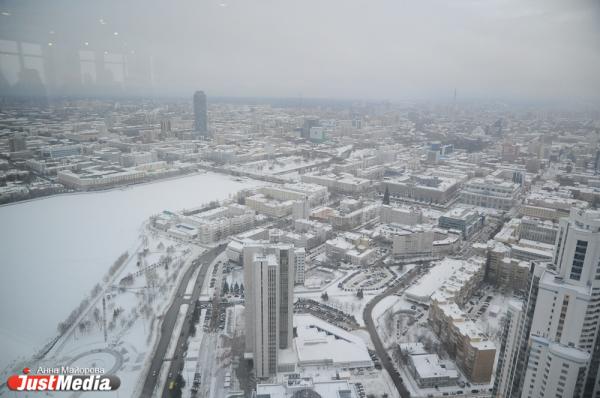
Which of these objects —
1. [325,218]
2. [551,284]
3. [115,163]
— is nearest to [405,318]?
[551,284]

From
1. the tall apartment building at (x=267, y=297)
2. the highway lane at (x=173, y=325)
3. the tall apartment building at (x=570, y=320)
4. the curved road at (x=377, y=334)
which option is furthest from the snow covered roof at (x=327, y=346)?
the tall apartment building at (x=570, y=320)

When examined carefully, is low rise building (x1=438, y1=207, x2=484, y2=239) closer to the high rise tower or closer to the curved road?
the curved road

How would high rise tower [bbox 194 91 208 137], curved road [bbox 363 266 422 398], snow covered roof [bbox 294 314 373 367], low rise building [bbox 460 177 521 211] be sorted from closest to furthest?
curved road [bbox 363 266 422 398] < snow covered roof [bbox 294 314 373 367] < low rise building [bbox 460 177 521 211] < high rise tower [bbox 194 91 208 137]

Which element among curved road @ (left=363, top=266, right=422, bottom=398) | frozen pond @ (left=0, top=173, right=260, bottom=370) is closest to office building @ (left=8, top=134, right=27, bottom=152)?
frozen pond @ (left=0, top=173, right=260, bottom=370)

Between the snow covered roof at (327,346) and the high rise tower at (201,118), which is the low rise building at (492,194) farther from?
the high rise tower at (201,118)

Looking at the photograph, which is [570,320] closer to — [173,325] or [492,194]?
[173,325]

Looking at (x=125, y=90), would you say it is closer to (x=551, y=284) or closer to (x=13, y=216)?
(x=13, y=216)

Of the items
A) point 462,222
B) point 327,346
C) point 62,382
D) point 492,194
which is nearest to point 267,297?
point 327,346

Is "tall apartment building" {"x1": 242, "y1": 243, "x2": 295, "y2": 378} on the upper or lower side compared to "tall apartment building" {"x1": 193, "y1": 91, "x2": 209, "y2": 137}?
lower

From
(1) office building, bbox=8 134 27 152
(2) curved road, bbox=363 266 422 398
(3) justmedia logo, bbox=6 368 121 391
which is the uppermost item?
(1) office building, bbox=8 134 27 152
